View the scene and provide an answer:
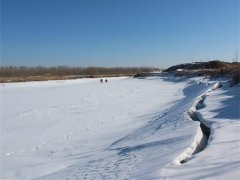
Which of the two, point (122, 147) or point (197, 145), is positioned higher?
point (197, 145)

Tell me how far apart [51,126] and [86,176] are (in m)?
6.88

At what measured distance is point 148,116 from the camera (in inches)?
576

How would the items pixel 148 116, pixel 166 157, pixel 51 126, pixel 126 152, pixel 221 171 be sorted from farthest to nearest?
pixel 148 116 → pixel 51 126 → pixel 126 152 → pixel 166 157 → pixel 221 171

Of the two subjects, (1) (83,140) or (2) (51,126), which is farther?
(2) (51,126)

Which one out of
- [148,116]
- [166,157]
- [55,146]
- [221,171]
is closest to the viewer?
[221,171]

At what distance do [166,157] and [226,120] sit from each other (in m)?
3.53

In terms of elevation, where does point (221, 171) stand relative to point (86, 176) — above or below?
above

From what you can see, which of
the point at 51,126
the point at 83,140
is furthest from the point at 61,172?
the point at 51,126

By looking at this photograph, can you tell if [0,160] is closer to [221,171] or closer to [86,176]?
[86,176]

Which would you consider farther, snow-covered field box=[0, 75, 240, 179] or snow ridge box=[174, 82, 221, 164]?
snow ridge box=[174, 82, 221, 164]

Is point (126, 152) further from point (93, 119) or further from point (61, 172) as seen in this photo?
point (93, 119)

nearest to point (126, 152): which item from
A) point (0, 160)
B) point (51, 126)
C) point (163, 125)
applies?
point (163, 125)

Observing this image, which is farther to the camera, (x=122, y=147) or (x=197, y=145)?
(x=122, y=147)

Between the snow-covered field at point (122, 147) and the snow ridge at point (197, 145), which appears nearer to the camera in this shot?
the snow-covered field at point (122, 147)
